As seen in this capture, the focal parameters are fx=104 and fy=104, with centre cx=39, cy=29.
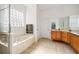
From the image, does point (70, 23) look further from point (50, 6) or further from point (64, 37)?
point (50, 6)

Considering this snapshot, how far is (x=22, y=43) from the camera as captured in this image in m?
3.02

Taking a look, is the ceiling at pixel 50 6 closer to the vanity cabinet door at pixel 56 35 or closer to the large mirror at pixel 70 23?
the large mirror at pixel 70 23

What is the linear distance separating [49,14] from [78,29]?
37.4 inches

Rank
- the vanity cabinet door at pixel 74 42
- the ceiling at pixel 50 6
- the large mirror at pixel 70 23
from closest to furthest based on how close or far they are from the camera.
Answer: the ceiling at pixel 50 6, the large mirror at pixel 70 23, the vanity cabinet door at pixel 74 42

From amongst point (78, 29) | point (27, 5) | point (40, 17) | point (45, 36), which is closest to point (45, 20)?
point (40, 17)

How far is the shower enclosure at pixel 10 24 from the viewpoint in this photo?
2930 millimetres

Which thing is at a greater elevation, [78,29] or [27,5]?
[27,5]

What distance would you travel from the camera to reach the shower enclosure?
9.61 feet

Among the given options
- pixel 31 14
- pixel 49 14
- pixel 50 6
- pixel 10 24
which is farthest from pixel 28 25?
pixel 50 6

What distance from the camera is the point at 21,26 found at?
2.99 metres

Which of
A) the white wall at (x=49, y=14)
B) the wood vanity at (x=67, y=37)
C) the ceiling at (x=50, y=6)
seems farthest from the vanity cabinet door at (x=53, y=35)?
the ceiling at (x=50, y=6)

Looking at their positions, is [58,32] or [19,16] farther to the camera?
[58,32]
